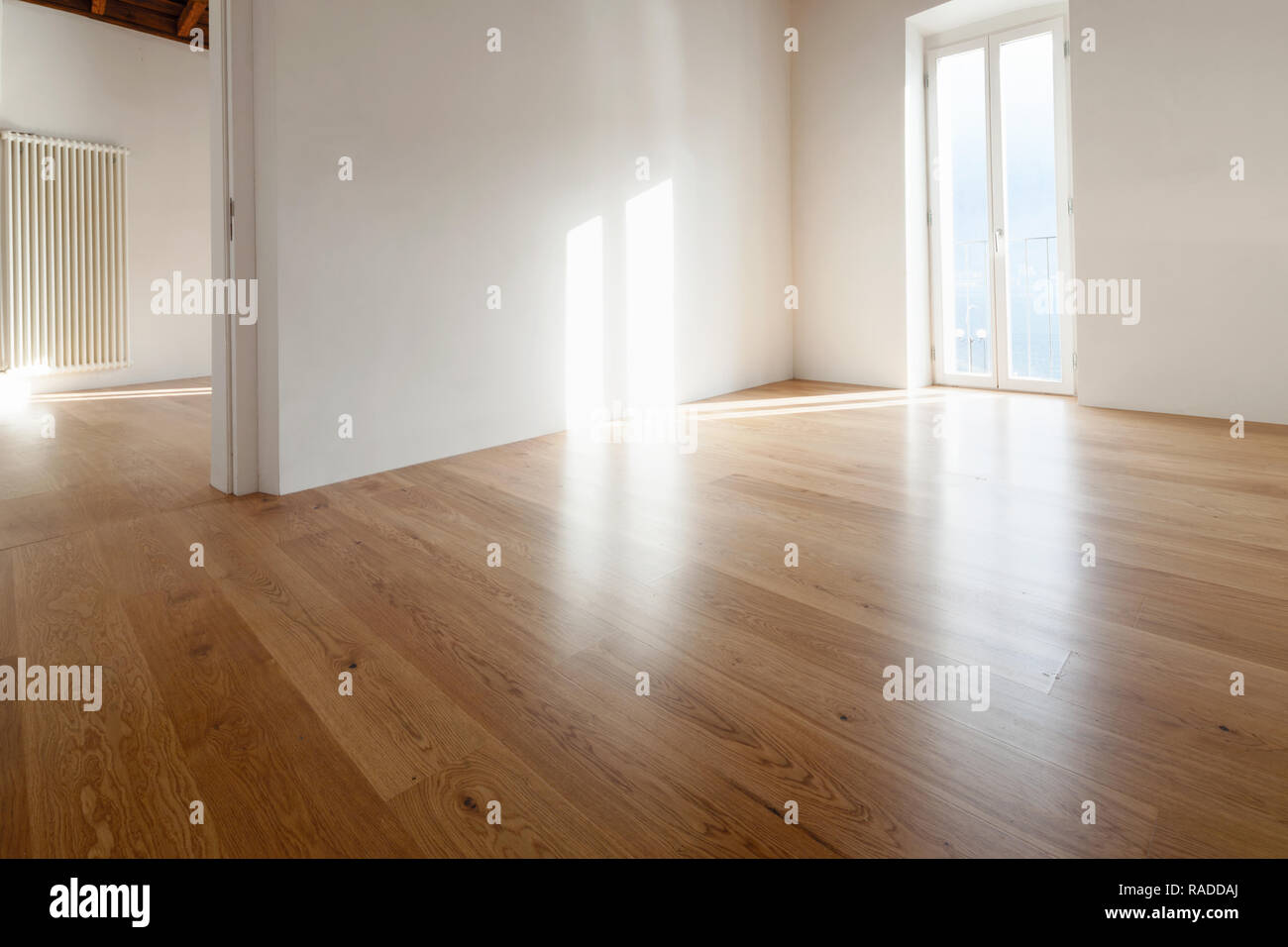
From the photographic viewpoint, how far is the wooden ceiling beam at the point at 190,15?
5.35 m

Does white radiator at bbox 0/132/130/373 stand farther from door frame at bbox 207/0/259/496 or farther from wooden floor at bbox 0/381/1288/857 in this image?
door frame at bbox 207/0/259/496

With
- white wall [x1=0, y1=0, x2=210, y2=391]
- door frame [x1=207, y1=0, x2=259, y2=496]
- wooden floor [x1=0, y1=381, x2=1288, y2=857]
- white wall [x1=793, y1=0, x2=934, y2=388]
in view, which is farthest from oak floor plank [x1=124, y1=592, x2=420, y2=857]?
white wall [x1=0, y1=0, x2=210, y2=391]

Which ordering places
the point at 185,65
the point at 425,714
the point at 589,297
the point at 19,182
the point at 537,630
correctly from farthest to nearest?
1. the point at 185,65
2. the point at 19,182
3. the point at 589,297
4. the point at 537,630
5. the point at 425,714

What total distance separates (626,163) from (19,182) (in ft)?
15.2

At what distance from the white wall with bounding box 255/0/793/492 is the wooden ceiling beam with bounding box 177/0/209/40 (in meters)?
3.74

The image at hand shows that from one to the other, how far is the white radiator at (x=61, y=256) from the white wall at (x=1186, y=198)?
22.2 feet

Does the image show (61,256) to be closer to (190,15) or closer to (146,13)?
(146,13)

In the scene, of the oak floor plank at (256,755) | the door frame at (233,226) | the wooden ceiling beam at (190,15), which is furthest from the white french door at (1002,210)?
the wooden ceiling beam at (190,15)

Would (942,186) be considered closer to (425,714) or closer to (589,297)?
(589,297)

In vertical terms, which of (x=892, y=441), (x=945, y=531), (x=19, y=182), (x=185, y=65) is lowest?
(x=945, y=531)

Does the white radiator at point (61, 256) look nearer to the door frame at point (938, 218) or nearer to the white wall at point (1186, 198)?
the door frame at point (938, 218)

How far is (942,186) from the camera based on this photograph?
4.74 metres
